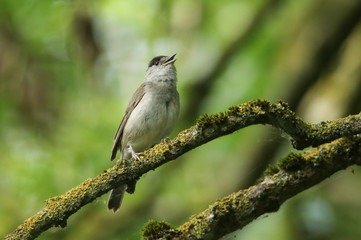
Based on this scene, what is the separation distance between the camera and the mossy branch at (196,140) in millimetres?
3338

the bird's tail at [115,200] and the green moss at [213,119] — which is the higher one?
the bird's tail at [115,200]

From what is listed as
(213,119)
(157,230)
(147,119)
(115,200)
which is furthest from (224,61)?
(157,230)

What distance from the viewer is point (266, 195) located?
3125 millimetres

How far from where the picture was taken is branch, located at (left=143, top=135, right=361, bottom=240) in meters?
3.06

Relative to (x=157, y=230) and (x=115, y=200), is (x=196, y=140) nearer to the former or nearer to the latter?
(x=157, y=230)

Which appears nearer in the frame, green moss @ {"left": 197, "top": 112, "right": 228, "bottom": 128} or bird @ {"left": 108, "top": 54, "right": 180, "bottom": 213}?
green moss @ {"left": 197, "top": 112, "right": 228, "bottom": 128}

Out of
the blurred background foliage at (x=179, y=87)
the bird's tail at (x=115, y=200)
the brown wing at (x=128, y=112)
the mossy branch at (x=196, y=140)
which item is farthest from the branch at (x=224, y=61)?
the mossy branch at (x=196, y=140)

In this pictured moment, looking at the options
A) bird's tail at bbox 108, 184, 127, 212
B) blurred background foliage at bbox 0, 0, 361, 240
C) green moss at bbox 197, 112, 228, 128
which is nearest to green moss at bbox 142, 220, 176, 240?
green moss at bbox 197, 112, 228, 128

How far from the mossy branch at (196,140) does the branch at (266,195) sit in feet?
0.47

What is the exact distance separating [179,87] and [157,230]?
6.67 meters

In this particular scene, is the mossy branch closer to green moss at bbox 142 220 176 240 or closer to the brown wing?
green moss at bbox 142 220 176 240

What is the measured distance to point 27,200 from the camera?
8258mm

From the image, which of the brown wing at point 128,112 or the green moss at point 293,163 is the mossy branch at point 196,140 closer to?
the green moss at point 293,163

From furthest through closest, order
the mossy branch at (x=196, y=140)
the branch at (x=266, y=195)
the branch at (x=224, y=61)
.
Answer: the branch at (x=224, y=61) < the mossy branch at (x=196, y=140) < the branch at (x=266, y=195)
